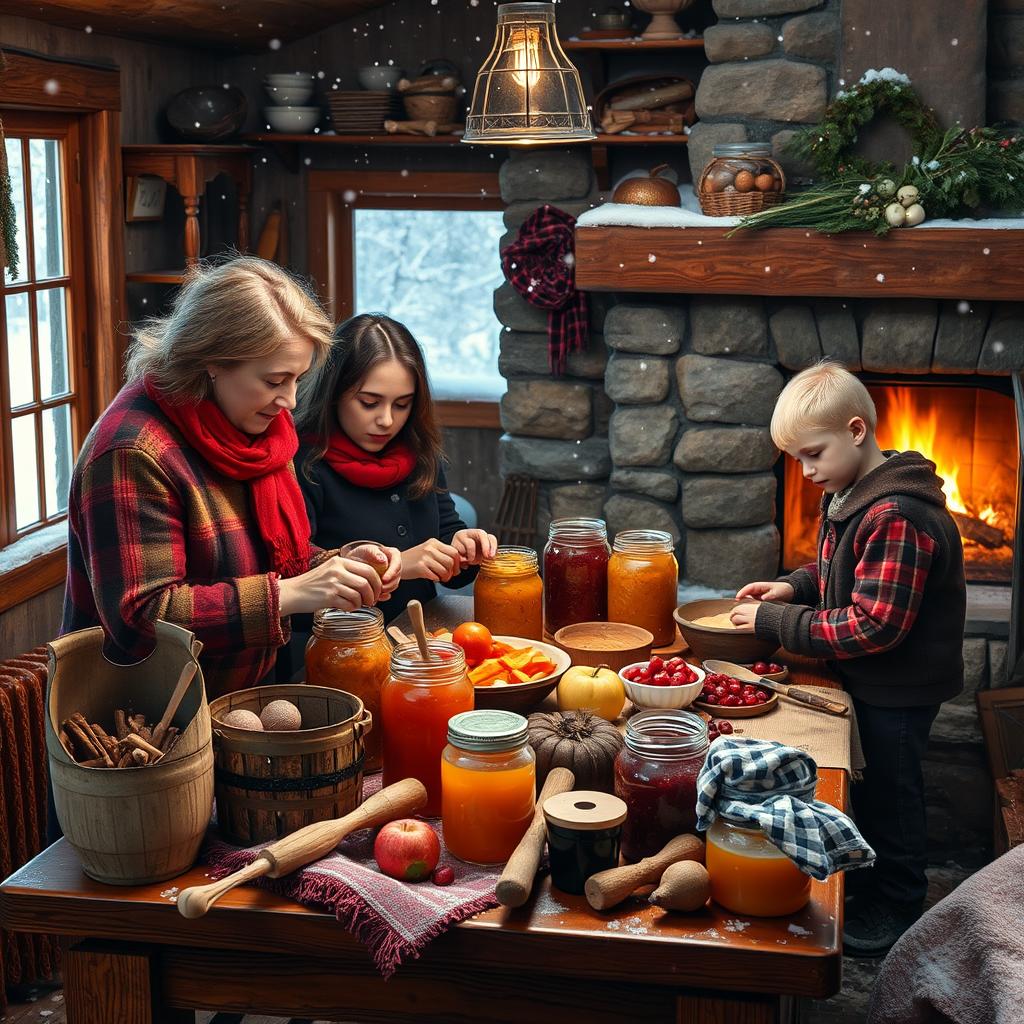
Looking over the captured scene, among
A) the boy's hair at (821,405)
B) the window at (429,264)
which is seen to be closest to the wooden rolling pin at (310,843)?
the boy's hair at (821,405)

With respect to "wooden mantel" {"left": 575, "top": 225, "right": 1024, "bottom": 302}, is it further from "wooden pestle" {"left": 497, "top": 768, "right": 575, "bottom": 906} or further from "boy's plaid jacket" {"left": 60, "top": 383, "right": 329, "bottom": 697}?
"wooden pestle" {"left": 497, "top": 768, "right": 575, "bottom": 906}

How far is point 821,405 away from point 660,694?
0.77 meters

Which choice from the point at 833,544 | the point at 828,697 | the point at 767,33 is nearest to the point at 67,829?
the point at 828,697

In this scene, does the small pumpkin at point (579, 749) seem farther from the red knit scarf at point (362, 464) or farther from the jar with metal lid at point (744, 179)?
the jar with metal lid at point (744, 179)

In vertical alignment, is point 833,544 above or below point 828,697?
above

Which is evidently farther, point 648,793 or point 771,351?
point 771,351

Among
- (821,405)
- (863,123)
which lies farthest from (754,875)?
(863,123)

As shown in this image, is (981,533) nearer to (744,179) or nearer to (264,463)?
(744,179)

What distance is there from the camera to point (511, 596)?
2.30 meters

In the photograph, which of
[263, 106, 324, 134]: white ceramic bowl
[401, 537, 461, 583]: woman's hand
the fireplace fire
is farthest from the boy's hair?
[263, 106, 324, 134]: white ceramic bowl

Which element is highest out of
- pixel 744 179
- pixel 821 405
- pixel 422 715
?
pixel 744 179

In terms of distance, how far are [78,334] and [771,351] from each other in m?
2.12

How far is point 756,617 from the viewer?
2275mm

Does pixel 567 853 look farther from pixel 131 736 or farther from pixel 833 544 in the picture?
pixel 833 544
